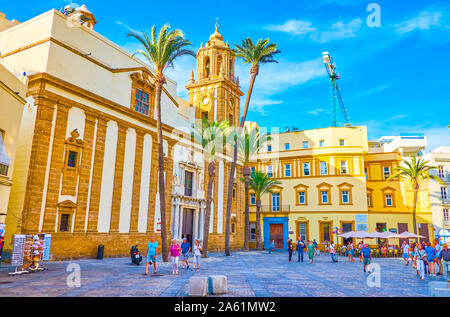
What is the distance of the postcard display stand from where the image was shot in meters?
13.8

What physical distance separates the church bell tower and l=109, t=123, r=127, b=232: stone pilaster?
55.8 ft

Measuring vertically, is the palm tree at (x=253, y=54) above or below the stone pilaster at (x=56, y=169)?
above

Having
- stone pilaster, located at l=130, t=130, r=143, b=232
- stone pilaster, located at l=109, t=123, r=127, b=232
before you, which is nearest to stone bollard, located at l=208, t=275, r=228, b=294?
stone pilaster, located at l=109, t=123, r=127, b=232

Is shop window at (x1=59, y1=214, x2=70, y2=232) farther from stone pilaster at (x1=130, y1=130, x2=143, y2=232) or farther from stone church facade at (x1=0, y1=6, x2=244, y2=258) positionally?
stone pilaster at (x1=130, y1=130, x2=143, y2=232)

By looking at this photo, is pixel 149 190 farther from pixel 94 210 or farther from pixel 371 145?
pixel 371 145

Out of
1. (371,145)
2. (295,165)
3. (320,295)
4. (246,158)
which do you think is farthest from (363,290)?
(371,145)

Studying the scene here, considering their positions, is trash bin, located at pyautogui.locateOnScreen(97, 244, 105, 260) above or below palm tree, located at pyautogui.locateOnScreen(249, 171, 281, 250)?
below

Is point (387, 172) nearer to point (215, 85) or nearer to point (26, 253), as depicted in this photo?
point (215, 85)

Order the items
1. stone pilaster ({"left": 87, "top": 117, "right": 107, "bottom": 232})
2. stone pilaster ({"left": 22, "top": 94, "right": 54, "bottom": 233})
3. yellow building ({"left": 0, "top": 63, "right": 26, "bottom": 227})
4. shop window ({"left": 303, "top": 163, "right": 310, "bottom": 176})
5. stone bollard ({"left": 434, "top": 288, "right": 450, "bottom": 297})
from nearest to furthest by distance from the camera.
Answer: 1. stone bollard ({"left": 434, "top": 288, "right": 450, "bottom": 297})
2. yellow building ({"left": 0, "top": 63, "right": 26, "bottom": 227})
3. stone pilaster ({"left": 22, "top": 94, "right": 54, "bottom": 233})
4. stone pilaster ({"left": 87, "top": 117, "right": 107, "bottom": 232})
5. shop window ({"left": 303, "top": 163, "right": 310, "bottom": 176})

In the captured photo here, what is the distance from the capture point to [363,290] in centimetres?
1210

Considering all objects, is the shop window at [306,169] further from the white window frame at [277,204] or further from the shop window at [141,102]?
the shop window at [141,102]

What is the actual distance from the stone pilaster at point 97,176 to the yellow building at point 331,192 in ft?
89.1

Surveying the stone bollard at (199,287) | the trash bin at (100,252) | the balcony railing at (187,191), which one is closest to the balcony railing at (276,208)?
the balcony railing at (187,191)

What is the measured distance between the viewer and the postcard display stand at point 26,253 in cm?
1384
